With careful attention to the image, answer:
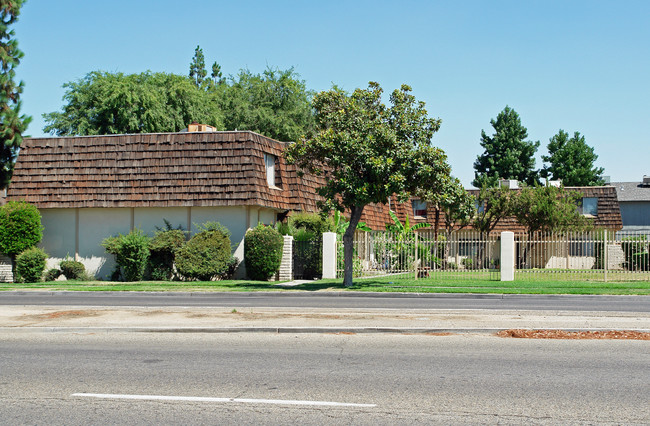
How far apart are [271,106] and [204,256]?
34515 millimetres

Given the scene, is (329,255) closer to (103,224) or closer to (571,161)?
(103,224)

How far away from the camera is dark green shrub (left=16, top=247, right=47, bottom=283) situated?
95.6 ft

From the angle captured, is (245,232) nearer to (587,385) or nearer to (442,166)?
(442,166)

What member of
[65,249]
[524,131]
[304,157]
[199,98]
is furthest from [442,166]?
[524,131]

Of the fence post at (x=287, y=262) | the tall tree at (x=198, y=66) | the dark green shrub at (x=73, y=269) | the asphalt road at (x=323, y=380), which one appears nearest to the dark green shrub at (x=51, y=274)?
the dark green shrub at (x=73, y=269)

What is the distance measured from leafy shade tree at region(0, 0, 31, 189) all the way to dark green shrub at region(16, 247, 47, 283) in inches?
195

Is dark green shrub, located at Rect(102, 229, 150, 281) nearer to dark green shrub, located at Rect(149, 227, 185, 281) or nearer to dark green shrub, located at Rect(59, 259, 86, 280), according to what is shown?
dark green shrub, located at Rect(149, 227, 185, 281)

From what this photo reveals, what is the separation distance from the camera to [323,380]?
8719 millimetres

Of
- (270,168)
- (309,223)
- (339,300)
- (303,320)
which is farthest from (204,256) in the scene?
→ (303,320)

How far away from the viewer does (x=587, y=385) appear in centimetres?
844

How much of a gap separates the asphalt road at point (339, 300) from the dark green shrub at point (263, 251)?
5372mm

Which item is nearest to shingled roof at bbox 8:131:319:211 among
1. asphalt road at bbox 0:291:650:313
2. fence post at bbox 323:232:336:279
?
fence post at bbox 323:232:336:279

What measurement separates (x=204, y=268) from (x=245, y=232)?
254 centimetres

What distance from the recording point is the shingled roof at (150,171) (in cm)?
2983
